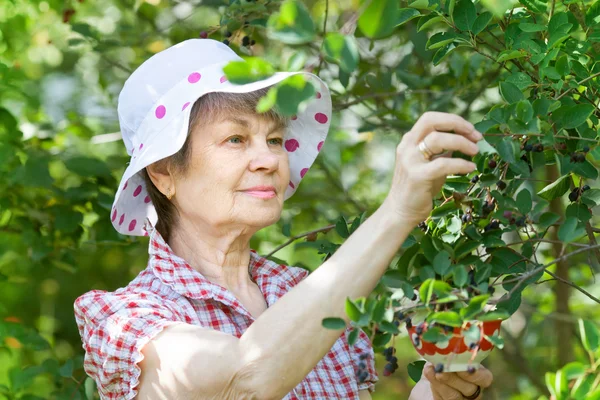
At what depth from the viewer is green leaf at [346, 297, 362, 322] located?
1408mm

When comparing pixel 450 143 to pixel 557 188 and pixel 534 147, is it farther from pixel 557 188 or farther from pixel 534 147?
pixel 557 188

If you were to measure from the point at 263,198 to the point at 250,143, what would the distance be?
13 centimetres

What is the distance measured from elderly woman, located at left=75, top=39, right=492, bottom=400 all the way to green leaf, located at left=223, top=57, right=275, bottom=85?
378 mm

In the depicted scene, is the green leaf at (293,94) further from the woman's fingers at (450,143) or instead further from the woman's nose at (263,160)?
the woman's nose at (263,160)

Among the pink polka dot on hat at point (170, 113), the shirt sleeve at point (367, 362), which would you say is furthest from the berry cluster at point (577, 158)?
the shirt sleeve at point (367, 362)

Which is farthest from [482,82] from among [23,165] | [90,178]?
[23,165]

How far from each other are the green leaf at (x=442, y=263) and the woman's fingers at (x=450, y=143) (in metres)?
0.18

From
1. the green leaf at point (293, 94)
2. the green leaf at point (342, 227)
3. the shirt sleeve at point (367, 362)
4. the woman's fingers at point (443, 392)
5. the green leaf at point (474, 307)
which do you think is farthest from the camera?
the shirt sleeve at point (367, 362)

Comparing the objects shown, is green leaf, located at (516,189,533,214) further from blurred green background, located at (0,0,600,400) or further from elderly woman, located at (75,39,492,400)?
blurred green background, located at (0,0,600,400)

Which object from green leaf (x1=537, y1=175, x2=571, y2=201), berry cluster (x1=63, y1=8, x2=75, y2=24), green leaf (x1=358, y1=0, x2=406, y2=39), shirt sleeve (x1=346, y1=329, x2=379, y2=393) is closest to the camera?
green leaf (x1=358, y1=0, x2=406, y2=39)

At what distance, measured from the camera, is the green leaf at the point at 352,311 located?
1.41 meters

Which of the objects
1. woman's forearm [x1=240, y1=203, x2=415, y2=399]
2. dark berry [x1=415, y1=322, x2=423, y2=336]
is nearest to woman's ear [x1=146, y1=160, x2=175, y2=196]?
woman's forearm [x1=240, y1=203, x2=415, y2=399]

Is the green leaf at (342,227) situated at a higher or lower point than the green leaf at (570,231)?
lower

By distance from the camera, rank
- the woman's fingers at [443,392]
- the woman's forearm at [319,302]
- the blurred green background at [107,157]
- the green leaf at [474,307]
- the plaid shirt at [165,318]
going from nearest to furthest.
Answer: the green leaf at [474,307], the woman's forearm at [319,302], the plaid shirt at [165,318], the woman's fingers at [443,392], the blurred green background at [107,157]
